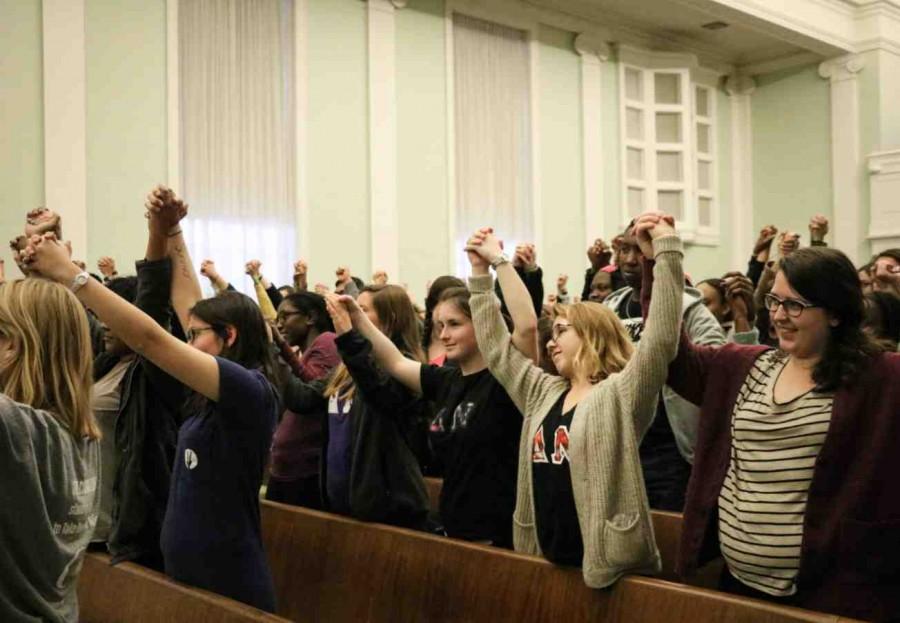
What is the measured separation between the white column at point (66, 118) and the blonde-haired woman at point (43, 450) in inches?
240

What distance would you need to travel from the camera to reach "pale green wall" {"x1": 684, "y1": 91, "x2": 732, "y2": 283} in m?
12.8

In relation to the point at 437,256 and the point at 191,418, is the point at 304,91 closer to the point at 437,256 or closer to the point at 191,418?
the point at 437,256

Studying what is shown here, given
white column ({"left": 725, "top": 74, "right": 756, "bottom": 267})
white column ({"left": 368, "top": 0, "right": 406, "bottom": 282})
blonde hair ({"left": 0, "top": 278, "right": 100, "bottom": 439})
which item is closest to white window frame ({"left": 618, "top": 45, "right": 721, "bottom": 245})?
white column ({"left": 725, "top": 74, "right": 756, "bottom": 267})

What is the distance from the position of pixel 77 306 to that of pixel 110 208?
21.0 ft

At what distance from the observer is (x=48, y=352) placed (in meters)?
1.78

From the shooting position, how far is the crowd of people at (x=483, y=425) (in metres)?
1.80

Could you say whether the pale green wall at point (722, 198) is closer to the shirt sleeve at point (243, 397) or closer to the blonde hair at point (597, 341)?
the blonde hair at point (597, 341)

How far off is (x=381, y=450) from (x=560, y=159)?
849 centimetres

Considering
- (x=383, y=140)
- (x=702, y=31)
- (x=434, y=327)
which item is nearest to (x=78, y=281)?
(x=434, y=327)

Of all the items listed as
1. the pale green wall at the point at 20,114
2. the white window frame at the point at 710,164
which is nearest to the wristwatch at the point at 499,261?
the pale green wall at the point at 20,114

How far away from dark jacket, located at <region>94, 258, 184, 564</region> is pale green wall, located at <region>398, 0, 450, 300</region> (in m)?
6.76

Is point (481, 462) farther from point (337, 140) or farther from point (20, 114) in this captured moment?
point (337, 140)

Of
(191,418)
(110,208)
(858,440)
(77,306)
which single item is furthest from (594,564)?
(110,208)

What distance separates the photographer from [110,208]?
782cm
